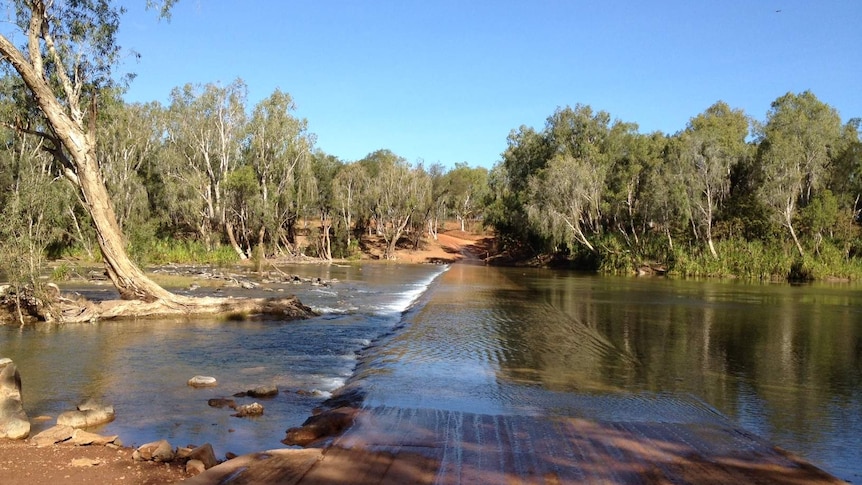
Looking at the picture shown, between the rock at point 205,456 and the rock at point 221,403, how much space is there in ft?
8.75

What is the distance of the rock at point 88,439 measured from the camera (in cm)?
648

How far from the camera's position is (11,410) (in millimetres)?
7246

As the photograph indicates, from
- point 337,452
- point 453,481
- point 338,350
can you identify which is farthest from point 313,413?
point 338,350

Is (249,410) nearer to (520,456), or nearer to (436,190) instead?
(520,456)

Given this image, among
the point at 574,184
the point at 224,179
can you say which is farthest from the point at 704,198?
the point at 224,179

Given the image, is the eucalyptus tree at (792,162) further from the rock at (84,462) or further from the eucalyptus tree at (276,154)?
the rock at (84,462)

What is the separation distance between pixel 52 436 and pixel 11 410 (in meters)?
1.12

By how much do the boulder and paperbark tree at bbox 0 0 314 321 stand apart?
9.52 meters

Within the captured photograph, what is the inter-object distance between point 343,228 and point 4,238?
46.7 meters

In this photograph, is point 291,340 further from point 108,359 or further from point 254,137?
point 254,137

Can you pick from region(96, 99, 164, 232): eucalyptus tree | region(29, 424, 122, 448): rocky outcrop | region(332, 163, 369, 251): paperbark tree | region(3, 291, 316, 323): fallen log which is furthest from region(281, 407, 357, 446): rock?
region(332, 163, 369, 251): paperbark tree

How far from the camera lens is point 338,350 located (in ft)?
46.2

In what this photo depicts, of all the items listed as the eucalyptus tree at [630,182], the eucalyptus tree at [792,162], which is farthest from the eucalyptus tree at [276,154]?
the eucalyptus tree at [792,162]

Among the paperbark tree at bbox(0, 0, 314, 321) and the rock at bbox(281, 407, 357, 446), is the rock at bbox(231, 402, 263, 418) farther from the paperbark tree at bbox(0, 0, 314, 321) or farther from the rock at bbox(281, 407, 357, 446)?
the paperbark tree at bbox(0, 0, 314, 321)
